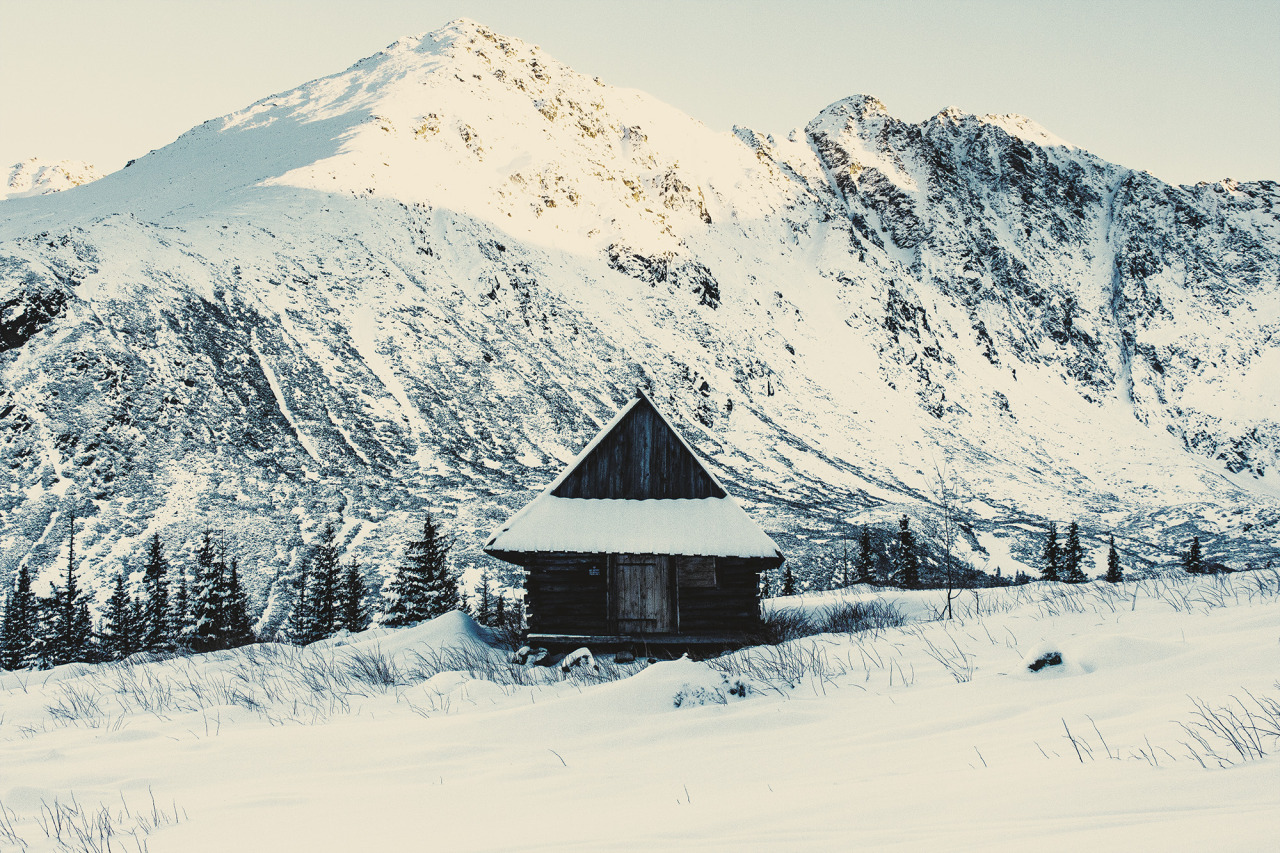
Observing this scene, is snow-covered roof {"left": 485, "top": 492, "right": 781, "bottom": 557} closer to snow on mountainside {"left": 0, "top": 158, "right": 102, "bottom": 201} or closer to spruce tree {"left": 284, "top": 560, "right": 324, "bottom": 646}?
spruce tree {"left": 284, "top": 560, "right": 324, "bottom": 646}

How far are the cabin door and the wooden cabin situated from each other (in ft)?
0.07

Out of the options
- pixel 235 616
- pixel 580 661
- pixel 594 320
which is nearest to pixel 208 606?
pixel 235 616

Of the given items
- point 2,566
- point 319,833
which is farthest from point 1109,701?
point 2,566

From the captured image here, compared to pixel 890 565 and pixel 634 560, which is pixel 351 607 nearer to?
pixel 634 560

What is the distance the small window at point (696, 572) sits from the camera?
608 inches

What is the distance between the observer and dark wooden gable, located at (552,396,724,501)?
15969 millimetres

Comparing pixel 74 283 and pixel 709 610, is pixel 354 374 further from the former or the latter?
pixel 709 610

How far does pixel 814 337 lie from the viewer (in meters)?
96.1

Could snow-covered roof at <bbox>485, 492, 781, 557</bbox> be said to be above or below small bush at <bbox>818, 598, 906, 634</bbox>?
above

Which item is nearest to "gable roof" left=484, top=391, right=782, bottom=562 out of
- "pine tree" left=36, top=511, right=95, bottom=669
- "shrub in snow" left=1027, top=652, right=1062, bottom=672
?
"shrub in snow" left=1027, top=652, right=1062, bottom=672

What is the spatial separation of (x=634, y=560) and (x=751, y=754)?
444 inches

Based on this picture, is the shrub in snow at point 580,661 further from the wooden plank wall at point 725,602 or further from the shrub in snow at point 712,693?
the wooden plank wall at point 725,602

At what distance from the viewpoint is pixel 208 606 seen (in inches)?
1097

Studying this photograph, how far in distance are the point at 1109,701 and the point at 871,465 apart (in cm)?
7291
